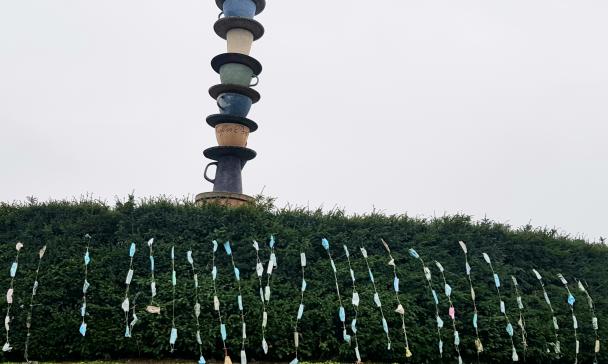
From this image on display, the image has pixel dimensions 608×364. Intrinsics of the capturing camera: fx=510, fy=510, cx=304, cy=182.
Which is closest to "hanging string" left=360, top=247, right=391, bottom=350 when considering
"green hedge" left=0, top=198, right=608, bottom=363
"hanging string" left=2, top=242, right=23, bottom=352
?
"green hedge" left=0, top=198, right=608, bottom=363

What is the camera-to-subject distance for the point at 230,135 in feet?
46.2

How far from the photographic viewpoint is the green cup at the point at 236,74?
1466 cm

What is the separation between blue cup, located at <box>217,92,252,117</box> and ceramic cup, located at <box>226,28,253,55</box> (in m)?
1.48

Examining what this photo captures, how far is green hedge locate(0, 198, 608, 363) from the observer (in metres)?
8.34

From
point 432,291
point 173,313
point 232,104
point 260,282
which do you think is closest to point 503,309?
point 432,291

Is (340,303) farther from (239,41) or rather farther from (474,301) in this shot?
(239,41)

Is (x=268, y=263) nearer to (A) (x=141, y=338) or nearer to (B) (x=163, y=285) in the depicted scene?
(B) (x=163, y=285)

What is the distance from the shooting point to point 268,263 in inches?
354

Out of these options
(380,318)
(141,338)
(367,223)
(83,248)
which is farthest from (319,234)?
(83,248)

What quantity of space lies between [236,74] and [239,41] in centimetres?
117

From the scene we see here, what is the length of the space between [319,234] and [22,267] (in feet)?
17.3

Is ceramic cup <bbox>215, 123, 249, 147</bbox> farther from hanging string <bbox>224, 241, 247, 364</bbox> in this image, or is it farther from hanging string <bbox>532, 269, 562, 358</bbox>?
hanging string <bbox>532, 269, 562, 358</bbox>

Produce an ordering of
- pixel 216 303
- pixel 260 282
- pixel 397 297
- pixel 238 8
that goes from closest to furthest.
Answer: pixel 216 303 < pixel 260 282 < pixel 397 297 < pixel 238 8

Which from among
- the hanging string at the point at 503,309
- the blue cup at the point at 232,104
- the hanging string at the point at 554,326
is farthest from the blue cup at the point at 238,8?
the hanging string at the point at 554,326
